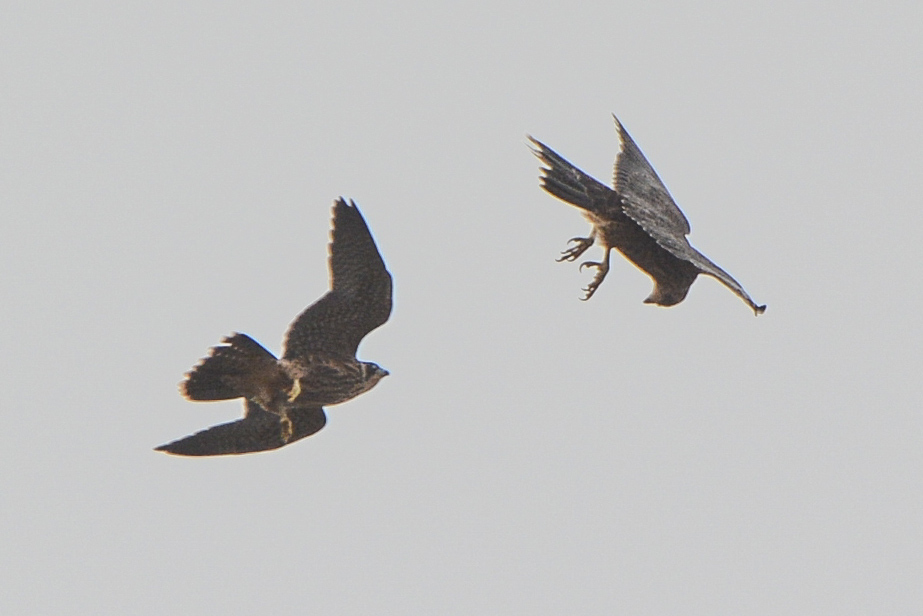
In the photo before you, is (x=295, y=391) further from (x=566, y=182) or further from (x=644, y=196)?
(x=644, y=196)

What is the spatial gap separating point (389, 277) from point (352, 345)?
23.0 inches

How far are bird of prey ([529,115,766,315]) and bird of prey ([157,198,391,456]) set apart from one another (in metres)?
Result: 1.61

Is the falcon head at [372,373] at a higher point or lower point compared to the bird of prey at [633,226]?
lower

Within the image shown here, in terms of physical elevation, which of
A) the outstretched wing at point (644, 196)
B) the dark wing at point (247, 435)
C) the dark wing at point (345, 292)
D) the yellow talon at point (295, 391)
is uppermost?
the outstretched wing at point (644, 196)

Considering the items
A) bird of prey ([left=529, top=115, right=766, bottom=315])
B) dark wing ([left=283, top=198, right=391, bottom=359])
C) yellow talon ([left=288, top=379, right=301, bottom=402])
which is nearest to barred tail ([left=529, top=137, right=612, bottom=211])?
bird of prey ([left=529, top=115, right=766, bottom=315])

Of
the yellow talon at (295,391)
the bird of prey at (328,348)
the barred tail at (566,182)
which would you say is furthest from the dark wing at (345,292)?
the barred tail at (566,182)

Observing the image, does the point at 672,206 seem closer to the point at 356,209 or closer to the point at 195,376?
the point at 356,209

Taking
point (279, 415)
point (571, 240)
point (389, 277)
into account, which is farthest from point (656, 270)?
point (279, 415)

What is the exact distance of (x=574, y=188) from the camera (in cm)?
1155

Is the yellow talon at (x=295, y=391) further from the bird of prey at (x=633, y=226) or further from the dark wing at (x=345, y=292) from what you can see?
the bird of prey at (x=633, y=226)

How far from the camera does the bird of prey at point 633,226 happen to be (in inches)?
449

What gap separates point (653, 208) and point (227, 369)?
3714 mm

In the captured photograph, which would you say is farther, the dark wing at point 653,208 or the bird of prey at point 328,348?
the dark wing at point 653,208

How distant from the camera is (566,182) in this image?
1150 centimetres
